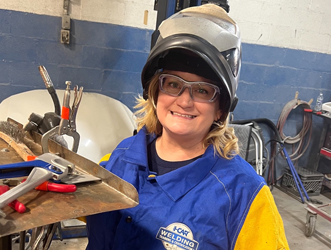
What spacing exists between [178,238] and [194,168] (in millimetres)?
220

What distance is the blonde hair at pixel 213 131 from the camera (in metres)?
1.11

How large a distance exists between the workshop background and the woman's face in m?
1.85

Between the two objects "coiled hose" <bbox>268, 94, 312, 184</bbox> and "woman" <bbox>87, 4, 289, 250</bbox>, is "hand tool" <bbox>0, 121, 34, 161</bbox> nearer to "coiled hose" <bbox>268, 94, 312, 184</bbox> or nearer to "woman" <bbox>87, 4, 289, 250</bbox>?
"woman" <bbox>87, 4, 289, 250</bbox>

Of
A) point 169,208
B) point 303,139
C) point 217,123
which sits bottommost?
point 303,139

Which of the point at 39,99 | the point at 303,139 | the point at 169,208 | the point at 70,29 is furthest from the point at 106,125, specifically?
the point at 303,139

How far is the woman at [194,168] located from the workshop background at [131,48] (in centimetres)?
174

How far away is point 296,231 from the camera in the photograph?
297cm

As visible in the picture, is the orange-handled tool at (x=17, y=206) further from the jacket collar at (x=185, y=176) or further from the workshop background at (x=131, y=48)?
the workshop background at (x=131, y=48)

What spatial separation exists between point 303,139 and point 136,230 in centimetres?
352

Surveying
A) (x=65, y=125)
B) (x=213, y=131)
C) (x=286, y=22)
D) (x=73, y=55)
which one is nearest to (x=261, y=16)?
(x=286, y=22)

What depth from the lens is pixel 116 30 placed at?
9.12ft

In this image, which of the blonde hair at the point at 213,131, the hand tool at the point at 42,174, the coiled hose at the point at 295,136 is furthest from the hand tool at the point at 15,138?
the coiled hose at the point at 295,136

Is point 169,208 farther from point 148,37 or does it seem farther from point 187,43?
point 148,37

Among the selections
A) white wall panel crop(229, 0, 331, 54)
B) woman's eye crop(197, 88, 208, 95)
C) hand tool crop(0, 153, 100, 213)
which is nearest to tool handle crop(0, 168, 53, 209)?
hand tool crop(0, 153, 100, 213)
